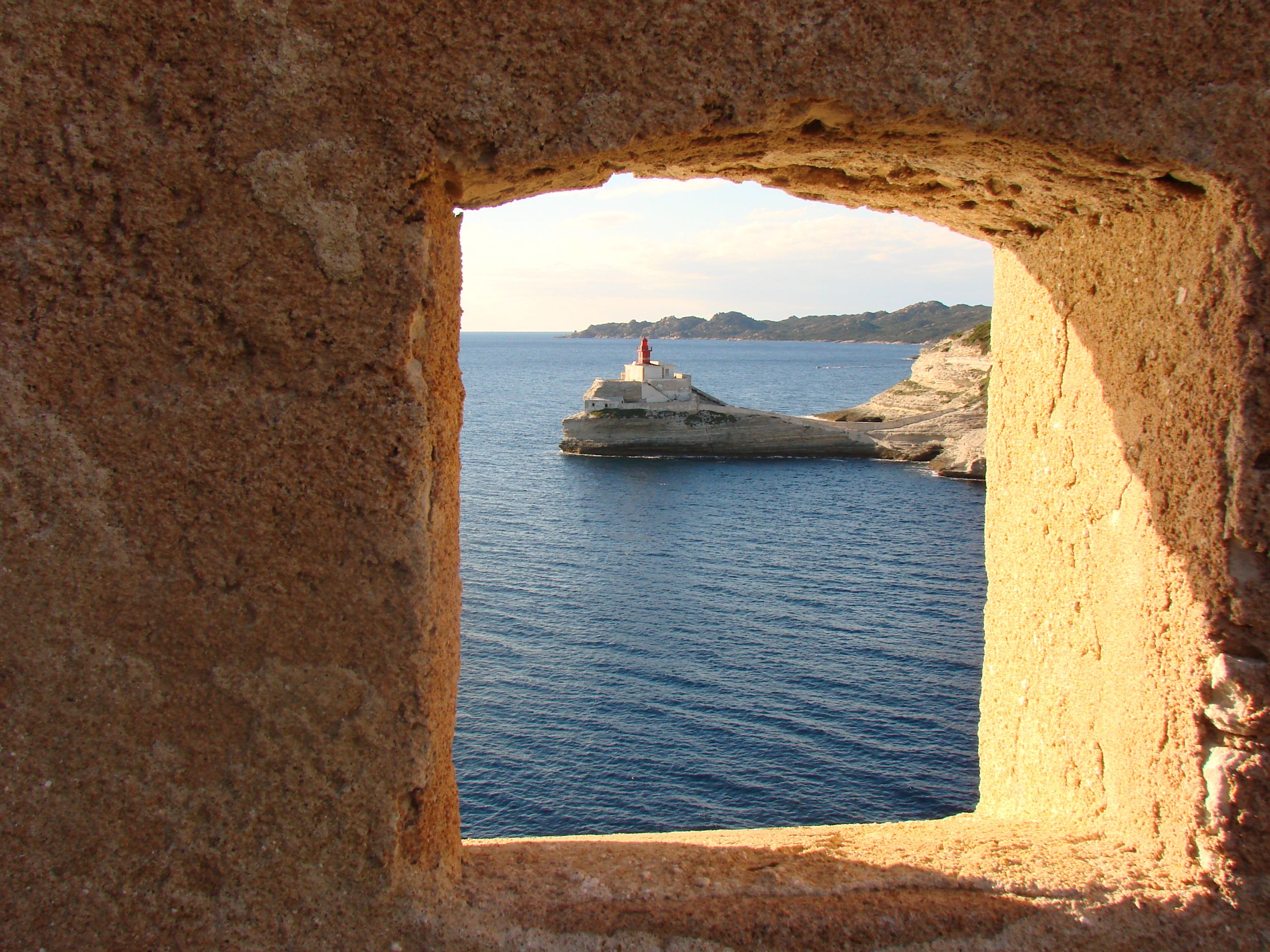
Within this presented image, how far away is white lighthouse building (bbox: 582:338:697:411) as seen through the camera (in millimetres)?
43500

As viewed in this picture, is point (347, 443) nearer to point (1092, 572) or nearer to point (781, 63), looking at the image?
point (781, 63)

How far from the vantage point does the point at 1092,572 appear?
90.7 inches

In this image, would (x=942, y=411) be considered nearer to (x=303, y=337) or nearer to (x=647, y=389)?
(x=647, y=389)

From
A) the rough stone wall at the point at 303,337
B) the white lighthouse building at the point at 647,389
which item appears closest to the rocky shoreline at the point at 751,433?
the white lighthouse building at the point at 647,389

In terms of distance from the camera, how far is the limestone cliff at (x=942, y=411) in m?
40.8

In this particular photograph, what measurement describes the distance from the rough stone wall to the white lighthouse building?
136 feet

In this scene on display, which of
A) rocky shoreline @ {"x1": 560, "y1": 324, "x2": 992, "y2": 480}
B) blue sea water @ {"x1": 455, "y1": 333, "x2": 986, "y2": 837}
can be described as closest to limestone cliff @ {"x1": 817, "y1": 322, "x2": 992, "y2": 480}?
rocky shoreline @ {"x1": 560, "y1": 324, "x2": 992, "y2": 480}

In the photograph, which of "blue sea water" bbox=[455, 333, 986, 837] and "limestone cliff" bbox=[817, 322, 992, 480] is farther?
"limestone cliff" bbox=[817, 322, 992, 480]

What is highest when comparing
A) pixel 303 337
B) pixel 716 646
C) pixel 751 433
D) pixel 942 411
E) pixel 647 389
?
pixel 647 389

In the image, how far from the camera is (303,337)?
68.1 inches

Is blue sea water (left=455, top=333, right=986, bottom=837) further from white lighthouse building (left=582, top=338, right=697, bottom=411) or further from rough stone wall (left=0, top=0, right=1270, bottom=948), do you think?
rough stone wall (left=0, top=0, right=1270, bottom=948)

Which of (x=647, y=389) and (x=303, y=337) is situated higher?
(x=647, y=389)

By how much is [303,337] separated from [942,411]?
1832 inches

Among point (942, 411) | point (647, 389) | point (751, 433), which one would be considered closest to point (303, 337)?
point (647, 389)
